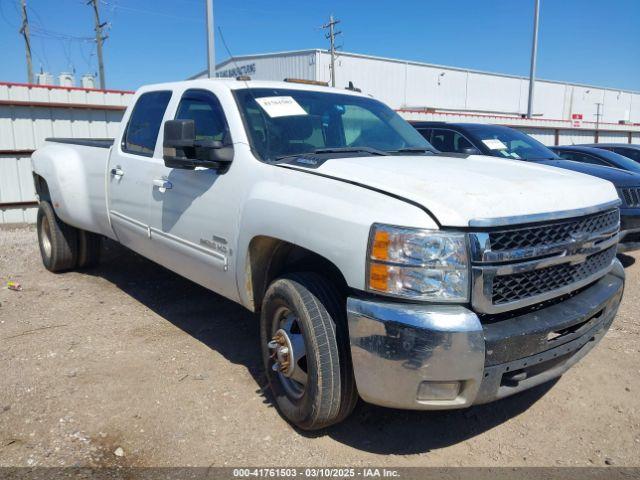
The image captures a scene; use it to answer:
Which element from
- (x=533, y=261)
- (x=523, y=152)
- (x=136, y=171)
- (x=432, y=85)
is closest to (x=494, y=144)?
(x=523, y=152)

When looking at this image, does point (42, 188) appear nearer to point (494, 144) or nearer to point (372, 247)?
point (372, 247)

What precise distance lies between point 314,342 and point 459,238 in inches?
34.2

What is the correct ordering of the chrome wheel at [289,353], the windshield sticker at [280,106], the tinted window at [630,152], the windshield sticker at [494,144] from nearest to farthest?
the chrome wheel at [289,353] < the windshield sticker at [280,106] < the windshield sticker at [494,144] < the tinted window at [630,152]

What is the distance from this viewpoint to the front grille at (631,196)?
241 inches

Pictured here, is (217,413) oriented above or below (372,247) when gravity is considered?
below

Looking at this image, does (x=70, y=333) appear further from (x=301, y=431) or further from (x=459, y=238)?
→ (x=459, y=238)

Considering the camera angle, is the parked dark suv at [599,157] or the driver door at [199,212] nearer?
the driver door at [199,212]

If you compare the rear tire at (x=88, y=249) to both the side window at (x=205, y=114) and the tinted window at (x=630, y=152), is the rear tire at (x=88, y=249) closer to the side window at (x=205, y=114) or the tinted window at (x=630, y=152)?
the side window at (x=205, y=114)

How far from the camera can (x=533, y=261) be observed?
95.2 inches

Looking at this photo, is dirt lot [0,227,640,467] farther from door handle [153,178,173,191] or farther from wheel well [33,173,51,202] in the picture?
wheel well [33,173,51,202]

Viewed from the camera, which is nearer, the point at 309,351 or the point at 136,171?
the point at 309,351

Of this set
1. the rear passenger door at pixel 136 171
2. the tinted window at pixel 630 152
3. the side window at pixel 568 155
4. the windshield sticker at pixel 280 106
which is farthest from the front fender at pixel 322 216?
the tinted window at pixel 630 152

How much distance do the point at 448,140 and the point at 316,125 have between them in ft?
13.5

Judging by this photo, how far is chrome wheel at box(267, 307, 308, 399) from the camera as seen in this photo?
2844mm
